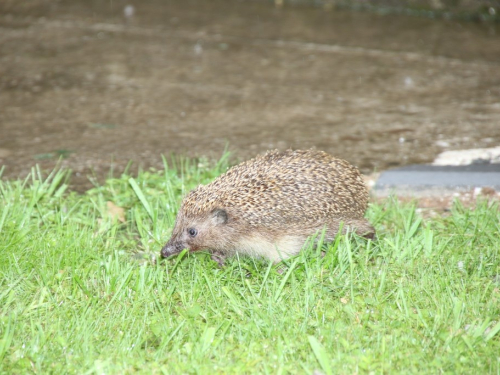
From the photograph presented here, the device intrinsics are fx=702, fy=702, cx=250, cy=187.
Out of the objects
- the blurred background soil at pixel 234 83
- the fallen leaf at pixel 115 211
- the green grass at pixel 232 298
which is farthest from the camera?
the blurred background soil at pixel 234 83

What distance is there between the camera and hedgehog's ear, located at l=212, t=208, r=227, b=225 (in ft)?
13.3

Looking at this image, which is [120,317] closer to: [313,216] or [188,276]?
[188,276]

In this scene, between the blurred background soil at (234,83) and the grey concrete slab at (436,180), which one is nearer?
the grey concrete slab at (436,180)

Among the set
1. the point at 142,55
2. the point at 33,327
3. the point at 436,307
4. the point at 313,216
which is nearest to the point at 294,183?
the point at 313,216

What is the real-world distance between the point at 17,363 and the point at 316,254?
1650mm

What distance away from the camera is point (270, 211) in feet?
13.1

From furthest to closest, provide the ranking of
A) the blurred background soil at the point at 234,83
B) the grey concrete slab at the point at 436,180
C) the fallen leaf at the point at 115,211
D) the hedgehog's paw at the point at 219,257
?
the blurred background soil at the point at 234,83, the grey concrete slab at the point at 436,180, the fallen leaf at the point at 115,211, the hedgehog's paw at the point at 219,257

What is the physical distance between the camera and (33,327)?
3299 millimetres

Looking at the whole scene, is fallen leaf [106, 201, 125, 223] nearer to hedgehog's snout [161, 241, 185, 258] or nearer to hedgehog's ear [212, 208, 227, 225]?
hedgehog's snout [161, 241, 185, 258]

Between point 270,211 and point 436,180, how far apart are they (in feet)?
4.51

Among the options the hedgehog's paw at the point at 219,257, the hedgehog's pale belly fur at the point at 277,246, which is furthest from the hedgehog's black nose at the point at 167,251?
the hedgehog's pale belly fur at the point at 277,246

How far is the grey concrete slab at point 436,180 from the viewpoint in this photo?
468 centimetres

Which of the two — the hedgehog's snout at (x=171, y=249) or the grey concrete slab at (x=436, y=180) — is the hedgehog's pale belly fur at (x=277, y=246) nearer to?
the hedgehog's snout at (x=171, y=249)

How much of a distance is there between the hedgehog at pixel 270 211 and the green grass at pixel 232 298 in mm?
104
